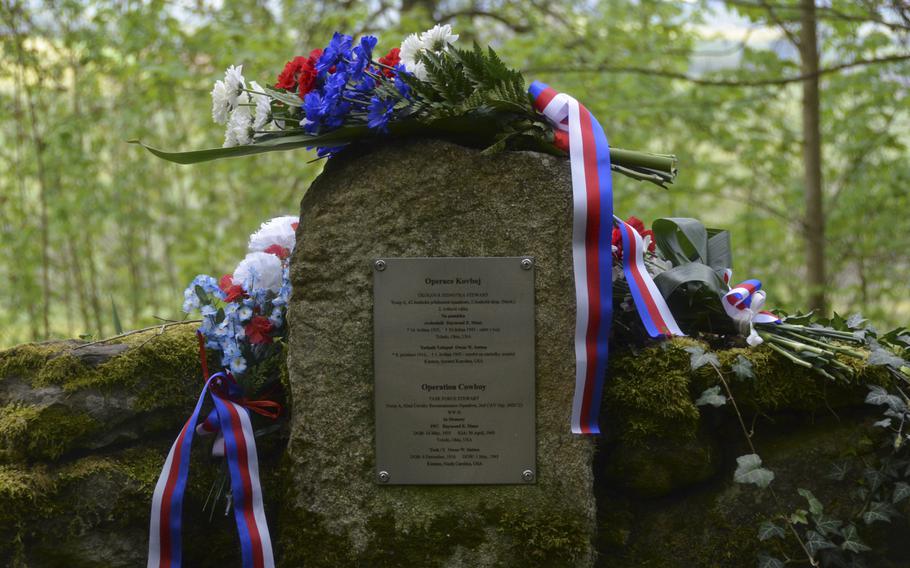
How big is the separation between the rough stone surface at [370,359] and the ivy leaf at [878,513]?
0.78 m

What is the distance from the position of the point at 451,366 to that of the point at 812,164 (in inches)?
166

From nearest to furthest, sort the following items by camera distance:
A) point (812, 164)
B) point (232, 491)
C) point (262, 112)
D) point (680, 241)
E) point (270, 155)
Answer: point (232, 491) < point (262, 112) < point (680, 241) < point (812, 164) < point (270, 155)

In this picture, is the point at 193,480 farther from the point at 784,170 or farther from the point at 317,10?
the point at 317,10

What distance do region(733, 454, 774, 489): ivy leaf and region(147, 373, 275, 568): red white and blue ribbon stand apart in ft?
4.37

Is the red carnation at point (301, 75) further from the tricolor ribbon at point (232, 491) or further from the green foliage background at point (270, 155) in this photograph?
the green foliage background at point (270, 155)

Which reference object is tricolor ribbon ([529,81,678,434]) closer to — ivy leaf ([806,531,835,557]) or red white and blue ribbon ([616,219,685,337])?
red white and blue ribbon ([616,219,685,337])

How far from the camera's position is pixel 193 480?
2504 mm

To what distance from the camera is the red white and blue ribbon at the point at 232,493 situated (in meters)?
2.35

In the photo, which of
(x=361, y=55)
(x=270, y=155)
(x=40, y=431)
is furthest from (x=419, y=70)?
(x=270, y=155)

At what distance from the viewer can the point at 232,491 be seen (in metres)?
2.39

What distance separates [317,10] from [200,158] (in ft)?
Answer: 18.5

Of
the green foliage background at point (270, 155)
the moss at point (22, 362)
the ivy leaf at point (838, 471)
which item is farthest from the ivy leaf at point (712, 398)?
the green foliage background at point (270, 155)

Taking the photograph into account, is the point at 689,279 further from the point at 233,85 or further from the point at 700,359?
the point at 233,85

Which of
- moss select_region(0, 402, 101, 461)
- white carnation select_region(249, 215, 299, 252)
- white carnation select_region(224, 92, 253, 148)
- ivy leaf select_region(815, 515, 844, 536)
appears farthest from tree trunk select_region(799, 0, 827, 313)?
moss select_region(0, 402, 101, 461)
